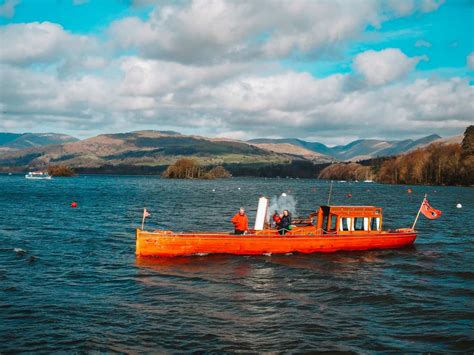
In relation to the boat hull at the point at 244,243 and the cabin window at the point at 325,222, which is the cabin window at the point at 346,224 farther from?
the cabin window at the point at 325,222

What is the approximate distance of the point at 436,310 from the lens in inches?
845

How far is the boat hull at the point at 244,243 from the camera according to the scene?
31484mm

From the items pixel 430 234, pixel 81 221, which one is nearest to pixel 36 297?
pixel 81 221

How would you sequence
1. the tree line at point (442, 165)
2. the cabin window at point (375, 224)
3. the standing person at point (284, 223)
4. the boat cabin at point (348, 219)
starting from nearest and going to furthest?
the standing person at point (284, 223), the boat cabin at point (348, 219), the cabin window at point (375, 224), the tree line at point (442, 165)

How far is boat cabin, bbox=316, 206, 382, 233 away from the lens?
3603cm

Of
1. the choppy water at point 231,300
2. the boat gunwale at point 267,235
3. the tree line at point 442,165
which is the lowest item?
the choppy water at point 231,300

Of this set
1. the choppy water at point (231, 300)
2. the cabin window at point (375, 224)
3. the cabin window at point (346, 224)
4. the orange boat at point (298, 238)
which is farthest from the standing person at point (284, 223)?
the cabin window at point (375, 224)

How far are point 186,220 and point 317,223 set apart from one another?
23.3 meters

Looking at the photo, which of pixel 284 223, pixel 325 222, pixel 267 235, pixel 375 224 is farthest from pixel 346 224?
pixel 267 235

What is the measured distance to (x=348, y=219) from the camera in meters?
36.2

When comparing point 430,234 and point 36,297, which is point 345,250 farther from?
point 36,297

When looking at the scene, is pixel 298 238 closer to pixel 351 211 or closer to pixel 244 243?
pixel 244 243

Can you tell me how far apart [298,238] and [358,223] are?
643 centimetres

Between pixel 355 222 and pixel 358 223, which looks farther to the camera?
pixel 358 223
